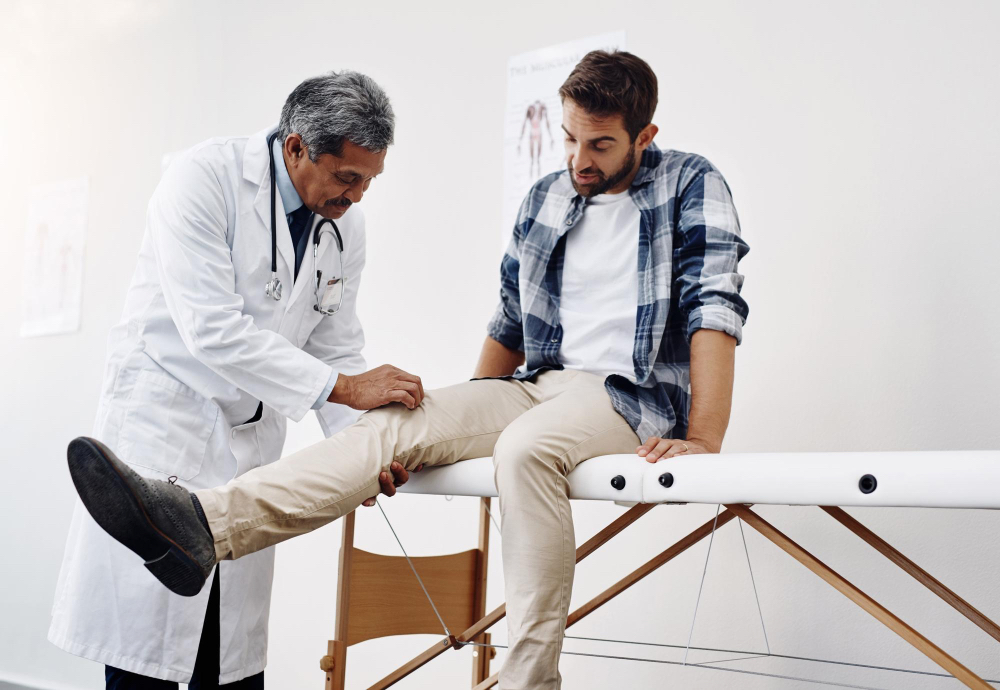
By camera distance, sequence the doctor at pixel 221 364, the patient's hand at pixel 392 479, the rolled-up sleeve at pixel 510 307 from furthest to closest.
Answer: the rolled-up sleeve at pixel 510 307
the doctor at pixel 221 364
the patient's hand at pixel 392 479

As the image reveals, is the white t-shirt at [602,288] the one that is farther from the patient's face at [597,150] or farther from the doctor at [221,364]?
the doctor at [221,364]

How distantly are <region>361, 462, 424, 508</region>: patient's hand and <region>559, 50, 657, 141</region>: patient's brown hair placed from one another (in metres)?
0.66

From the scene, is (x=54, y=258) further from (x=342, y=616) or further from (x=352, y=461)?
(x=352, y=461)

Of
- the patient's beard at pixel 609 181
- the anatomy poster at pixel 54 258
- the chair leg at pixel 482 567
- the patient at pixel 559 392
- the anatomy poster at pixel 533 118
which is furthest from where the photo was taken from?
the anatomy poster at pixel 54 258

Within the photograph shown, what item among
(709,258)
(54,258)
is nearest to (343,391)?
(709,258)

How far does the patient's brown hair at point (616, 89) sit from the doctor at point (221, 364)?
1.11 feet

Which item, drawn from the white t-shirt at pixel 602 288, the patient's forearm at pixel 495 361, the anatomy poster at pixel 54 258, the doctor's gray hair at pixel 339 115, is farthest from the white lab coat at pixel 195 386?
the anatomy poster at pixel 54 258

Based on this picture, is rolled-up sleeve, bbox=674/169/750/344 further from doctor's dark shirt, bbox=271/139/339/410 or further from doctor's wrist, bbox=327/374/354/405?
doctor's dark shirt, bbox=271/139/339/410

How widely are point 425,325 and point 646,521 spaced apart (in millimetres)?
775

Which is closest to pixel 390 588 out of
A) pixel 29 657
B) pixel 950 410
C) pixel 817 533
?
pixel 817 533

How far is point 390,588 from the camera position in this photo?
1646mm

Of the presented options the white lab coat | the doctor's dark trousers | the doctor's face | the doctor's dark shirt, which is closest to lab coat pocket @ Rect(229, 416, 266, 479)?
the white lab coat

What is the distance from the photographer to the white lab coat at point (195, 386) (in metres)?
1.42

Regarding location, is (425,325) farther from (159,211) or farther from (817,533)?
(817,533)
